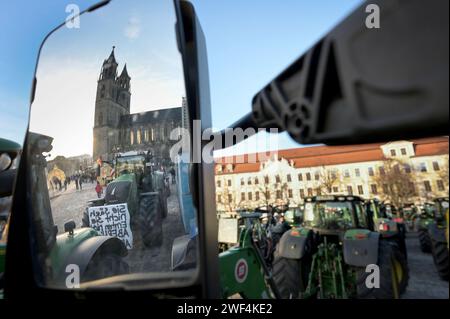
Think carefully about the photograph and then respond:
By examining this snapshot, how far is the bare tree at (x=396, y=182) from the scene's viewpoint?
31266 mm

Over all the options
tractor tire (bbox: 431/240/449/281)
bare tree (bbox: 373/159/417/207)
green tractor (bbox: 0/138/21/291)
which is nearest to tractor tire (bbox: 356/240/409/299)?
tractor tire (bbox: 431/240/449/281)


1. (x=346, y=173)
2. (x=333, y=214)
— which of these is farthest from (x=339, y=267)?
(x=346, y=173)

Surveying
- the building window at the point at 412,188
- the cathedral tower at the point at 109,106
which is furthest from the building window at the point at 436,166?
the cathedral tower at the point at 109,106

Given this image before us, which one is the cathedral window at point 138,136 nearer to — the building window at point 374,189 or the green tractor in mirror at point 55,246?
the green tractor in mirror at point 55,246

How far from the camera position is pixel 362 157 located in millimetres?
42938

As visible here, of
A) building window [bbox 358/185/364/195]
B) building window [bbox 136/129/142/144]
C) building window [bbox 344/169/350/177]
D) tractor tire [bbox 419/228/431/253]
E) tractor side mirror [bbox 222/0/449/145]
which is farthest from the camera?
building window [bbox 344/169/350/177]

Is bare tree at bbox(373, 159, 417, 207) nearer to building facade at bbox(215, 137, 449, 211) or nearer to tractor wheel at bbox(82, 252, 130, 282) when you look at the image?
building facade at bbox(215, 137, 449, 211)

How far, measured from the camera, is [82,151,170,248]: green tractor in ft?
8.07

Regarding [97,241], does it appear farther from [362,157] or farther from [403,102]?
[362,157]

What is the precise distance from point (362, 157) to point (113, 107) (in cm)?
4869

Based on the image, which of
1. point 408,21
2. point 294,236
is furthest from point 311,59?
point 294,236

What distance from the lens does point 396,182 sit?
3294 centimetres

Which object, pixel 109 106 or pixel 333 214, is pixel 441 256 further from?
pixel 109 106

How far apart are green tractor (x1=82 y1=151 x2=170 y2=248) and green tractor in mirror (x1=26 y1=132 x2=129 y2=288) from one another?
0.78 meters
